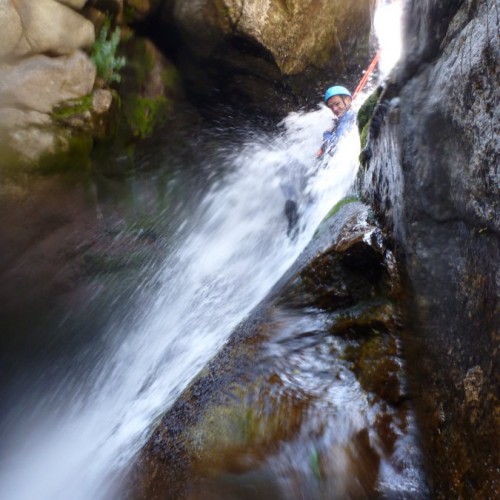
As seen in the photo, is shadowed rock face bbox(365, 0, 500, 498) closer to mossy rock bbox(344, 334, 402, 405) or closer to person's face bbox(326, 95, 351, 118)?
mossy rock bbox(344, 334, 402, 405)

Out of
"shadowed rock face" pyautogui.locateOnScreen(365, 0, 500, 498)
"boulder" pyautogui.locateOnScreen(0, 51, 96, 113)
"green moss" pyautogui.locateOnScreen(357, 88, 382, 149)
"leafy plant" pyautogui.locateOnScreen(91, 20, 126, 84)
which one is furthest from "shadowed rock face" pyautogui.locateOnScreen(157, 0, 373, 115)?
"shadowed rock face" pyautogui.locateOnScreen(365, 0, 500, 498)

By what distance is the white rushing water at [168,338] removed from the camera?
10.2ft

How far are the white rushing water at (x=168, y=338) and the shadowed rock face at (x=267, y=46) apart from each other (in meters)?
1.66

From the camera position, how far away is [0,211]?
4.81 metres

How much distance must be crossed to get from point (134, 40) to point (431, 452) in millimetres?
7055

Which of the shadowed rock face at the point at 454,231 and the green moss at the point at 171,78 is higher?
the green moss at the point at 171,78

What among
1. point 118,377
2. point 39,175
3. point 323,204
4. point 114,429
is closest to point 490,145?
point 114,429

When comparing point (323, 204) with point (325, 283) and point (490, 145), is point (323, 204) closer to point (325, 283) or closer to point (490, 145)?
point (325, 283)

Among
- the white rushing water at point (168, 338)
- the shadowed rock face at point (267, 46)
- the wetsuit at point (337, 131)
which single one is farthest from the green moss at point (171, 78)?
the wetsuit at point (337, 131)

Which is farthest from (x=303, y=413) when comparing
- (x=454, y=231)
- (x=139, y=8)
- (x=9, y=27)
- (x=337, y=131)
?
(x=139, y=8)

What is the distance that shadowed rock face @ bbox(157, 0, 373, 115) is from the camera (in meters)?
7.02

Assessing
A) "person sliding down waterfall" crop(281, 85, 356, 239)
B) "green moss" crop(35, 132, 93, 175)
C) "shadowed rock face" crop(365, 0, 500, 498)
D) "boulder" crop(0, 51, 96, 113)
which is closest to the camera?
"shadowed rock face" crop(365, 0, 500, 498)

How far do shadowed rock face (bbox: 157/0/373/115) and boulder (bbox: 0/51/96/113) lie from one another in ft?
7.94

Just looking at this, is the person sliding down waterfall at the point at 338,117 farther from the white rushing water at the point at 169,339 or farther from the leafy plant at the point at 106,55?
the leafy plant at the point at 106,55
